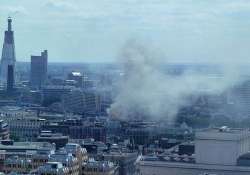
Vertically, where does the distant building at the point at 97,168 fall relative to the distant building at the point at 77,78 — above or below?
below

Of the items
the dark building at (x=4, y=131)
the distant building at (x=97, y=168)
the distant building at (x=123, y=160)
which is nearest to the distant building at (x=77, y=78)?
the dark building at (x=4, y=131)

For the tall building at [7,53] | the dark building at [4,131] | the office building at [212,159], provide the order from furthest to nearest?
the tall building at [7,53] → the dark building at [4,131] → the office building at [212,159]

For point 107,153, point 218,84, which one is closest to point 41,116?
point 218,84

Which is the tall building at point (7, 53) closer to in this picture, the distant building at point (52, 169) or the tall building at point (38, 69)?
the tall building at point (38, 69)

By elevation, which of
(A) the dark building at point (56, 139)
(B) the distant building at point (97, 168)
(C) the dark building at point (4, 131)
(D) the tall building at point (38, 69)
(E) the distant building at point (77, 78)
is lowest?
(B) the distant building at point (97, 168)

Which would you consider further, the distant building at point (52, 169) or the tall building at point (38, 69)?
the tall building at point (38, 69)

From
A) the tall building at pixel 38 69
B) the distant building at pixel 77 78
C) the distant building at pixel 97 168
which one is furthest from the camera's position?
the tall building at pixel 38 69

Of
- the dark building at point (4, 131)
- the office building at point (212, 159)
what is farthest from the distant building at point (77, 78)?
the office building at point (212, 159)

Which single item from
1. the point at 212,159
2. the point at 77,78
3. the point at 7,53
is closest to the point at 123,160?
the point at 212,159

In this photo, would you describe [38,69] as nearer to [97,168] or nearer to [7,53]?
[7,53]

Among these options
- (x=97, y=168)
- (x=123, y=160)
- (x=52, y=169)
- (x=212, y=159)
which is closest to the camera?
(x=52, y=169)
